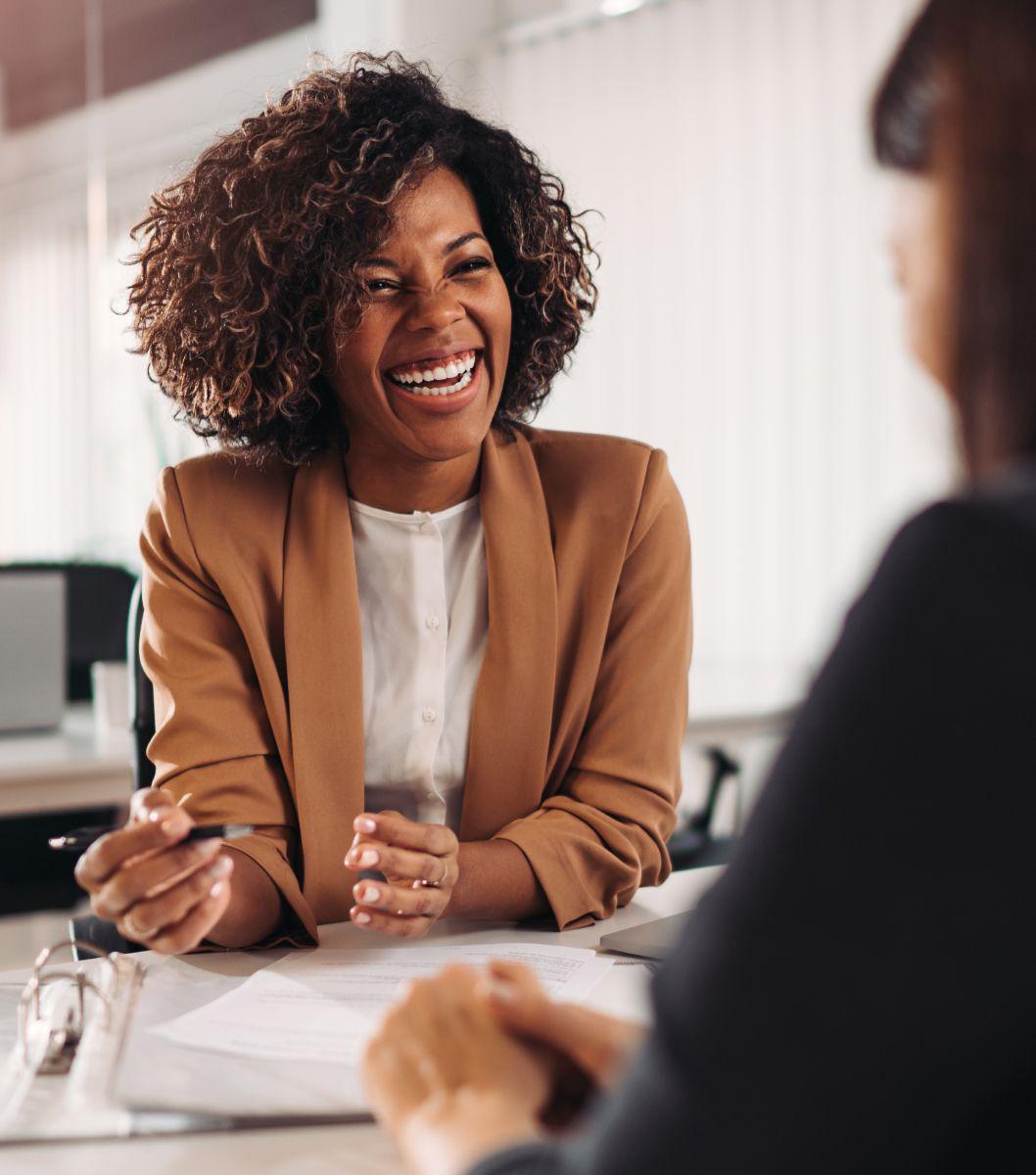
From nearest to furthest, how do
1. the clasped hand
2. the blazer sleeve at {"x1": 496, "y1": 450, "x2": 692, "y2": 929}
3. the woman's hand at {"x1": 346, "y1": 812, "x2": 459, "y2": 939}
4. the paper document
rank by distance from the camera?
1. the clasped hand
2. the paper document
3. the woman's hand at {"x1": 346, "y1": 812, "x2": 459, "y2": 939}
4. the blazer sleeve at {"x1": 496, "y1": 450, "x2": 692, "y2": 929}

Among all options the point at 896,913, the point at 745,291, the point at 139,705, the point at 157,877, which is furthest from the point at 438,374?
the point at 745,291

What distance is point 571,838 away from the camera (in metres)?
1.39

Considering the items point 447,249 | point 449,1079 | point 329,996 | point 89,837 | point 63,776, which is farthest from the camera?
point 63,776

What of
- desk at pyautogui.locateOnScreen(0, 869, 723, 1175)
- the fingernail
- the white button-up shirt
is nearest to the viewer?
desk at pyautogui.locateOnScreen(0, 869, 723, 1175)

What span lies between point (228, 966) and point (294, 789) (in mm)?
227

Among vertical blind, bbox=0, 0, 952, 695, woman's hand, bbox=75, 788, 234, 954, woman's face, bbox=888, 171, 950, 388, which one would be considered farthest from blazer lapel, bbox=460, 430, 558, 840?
vertical blind, bbox=0, 0, 952, 695

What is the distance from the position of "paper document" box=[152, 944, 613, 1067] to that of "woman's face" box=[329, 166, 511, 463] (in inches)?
23.2

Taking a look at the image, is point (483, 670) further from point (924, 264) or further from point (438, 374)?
point (924, 264)

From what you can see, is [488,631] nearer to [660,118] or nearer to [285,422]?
[285,422]

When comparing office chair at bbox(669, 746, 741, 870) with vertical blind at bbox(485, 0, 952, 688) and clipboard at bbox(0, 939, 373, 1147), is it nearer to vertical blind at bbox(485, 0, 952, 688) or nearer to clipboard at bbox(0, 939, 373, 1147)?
vertical blind at bbox(485, 0, 952, 688)

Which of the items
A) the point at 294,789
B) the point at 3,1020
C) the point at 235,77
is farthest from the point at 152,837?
the point at 235,77

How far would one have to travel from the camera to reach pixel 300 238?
4.94 feet

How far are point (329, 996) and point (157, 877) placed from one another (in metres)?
0.17

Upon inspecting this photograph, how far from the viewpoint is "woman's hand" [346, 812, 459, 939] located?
1.20m
